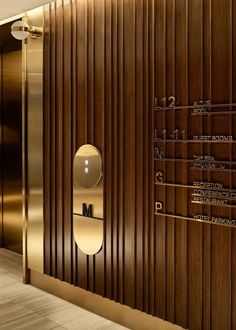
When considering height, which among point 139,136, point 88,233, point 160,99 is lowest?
point 88,233

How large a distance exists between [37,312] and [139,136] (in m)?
2.03

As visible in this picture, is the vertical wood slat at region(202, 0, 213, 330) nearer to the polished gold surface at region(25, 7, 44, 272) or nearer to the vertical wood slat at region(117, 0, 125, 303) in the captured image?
the vertical wood slat at region(117, 0, 125, 303)

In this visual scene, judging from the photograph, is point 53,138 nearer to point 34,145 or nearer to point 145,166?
point 34,145

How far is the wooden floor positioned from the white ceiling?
10.3 feet

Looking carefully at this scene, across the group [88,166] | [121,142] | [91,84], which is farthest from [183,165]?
[91,84]

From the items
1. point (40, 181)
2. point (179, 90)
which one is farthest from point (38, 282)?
point (179, 90)

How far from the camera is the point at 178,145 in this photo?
3256mm

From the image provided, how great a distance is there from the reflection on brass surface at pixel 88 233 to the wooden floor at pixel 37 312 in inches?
24.6

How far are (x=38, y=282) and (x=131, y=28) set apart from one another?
120 inches

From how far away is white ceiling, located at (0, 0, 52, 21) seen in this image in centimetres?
426

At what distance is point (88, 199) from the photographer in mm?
4082

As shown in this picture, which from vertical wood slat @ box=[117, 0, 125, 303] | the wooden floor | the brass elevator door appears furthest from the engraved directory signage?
the brass elevator door

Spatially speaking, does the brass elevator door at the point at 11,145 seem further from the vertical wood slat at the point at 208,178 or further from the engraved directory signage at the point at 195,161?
the vertical wood slat at the point at 208,178

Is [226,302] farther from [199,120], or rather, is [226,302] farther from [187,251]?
[199,120]
